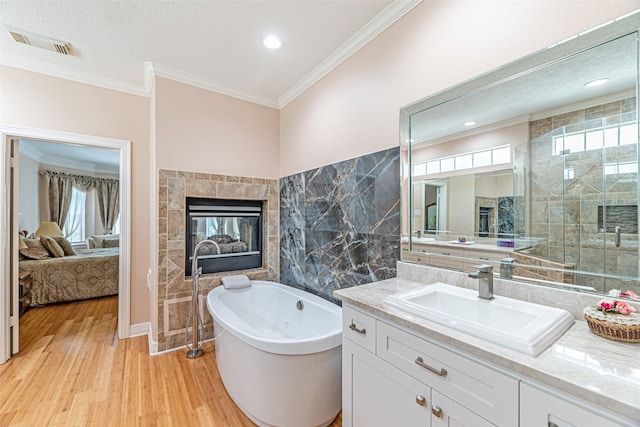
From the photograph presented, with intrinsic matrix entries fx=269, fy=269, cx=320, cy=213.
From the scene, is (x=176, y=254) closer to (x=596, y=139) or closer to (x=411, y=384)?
(x=411, y=384)

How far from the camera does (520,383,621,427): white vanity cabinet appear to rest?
2.14 ft

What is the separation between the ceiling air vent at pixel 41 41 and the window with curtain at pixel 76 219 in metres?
5.34

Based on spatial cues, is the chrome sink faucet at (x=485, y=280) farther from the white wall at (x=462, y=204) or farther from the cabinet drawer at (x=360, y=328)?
the cabinet drawer at (x=360, y=328)

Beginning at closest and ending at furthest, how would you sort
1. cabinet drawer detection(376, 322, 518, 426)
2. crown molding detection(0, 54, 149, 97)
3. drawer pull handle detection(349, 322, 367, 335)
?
1. cabinet drawer detection(376, 322, 518, 426)
2. drawer pull handle detection(349, 322, 367, 335)
3. crown molding detection(0, 54, 149, 97)

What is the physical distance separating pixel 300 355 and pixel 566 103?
181cm

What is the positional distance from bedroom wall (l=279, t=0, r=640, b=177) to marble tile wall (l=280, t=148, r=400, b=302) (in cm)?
16

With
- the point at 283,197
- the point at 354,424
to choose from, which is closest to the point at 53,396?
the point at 354,424

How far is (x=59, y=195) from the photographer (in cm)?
595

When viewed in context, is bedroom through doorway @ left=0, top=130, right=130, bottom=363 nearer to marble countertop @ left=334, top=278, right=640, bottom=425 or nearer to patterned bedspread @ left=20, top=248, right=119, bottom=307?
patterned bedspread @ left=20, top=248, right=119, bottom=307

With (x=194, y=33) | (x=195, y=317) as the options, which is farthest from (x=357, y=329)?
(x=194, y=33)

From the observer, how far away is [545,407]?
72cm

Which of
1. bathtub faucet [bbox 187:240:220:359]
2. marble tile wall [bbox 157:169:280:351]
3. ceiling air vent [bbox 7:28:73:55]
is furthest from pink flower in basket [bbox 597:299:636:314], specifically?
ceiling air vent [bbox 7:28:73:55]

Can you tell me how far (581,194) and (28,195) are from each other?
26.0 ft

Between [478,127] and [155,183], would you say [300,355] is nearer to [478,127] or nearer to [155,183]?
[478,127]
